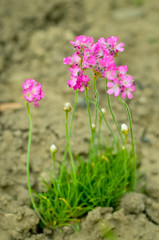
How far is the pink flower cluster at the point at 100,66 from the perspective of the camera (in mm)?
1695

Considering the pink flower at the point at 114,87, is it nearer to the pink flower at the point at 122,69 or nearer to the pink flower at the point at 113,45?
the pink flower at the point at 122,69

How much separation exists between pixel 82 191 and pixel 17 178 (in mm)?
573

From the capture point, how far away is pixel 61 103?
135 inches

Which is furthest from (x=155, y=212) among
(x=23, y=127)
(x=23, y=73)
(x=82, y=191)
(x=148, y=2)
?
A: (x=148, y=2)

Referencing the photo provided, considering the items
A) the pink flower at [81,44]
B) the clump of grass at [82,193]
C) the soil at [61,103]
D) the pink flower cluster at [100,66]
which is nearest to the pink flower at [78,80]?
the pink flower cluster at [100,66]

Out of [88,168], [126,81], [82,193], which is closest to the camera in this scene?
[126,81]

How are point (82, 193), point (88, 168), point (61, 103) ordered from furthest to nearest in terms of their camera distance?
point (61, 103)
point (88, 168)
point (82, 193)

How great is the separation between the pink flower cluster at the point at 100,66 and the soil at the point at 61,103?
845 millimetres

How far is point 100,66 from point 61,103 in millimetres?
1736

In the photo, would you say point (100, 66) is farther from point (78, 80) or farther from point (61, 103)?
point (61, 103)

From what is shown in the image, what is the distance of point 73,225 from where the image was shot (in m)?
2.16

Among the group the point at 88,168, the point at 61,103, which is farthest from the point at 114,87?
the point at 61,103

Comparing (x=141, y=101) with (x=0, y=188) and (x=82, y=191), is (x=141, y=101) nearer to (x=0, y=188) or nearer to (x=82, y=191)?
(x=82, y=191)

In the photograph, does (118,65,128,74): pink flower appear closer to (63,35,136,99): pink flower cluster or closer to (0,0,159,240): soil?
(63,35,136,99): pink flower cluster
